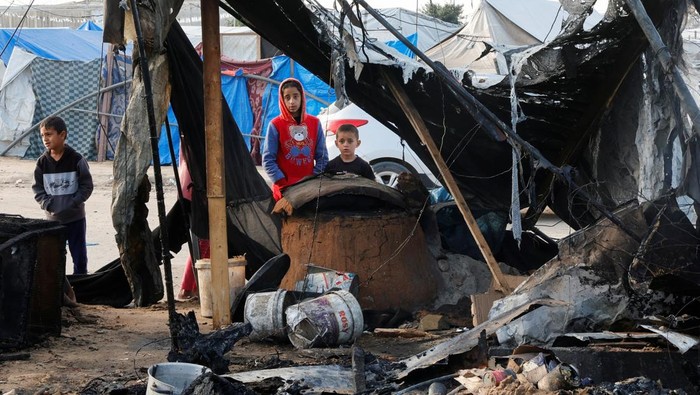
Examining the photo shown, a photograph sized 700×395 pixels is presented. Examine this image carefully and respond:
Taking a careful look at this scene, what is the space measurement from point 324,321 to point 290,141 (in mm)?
2155

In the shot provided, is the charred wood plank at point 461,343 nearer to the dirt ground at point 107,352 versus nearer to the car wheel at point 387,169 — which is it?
the dirt ground at point 107,352

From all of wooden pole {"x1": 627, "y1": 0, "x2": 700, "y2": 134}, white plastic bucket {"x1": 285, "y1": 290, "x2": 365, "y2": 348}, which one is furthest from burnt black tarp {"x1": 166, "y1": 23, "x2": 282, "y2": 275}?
wooden pole {"x1": 627, "y1": 0, "x2": 700, "y2": 134}

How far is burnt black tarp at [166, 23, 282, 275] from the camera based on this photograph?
8117 millimetres

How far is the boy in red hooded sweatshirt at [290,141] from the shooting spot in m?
8.23

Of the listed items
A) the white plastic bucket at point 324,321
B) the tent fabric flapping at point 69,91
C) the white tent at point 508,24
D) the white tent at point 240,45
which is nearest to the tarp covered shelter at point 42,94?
the tent fabric flapping at point 69,91

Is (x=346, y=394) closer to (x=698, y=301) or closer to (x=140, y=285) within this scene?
(x=698, y=301)

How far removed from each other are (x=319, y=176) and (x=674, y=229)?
3.23 meters

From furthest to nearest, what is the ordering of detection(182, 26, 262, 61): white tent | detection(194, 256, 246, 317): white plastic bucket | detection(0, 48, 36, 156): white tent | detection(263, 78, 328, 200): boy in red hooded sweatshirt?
detection(182, 26, 262, 61): white tent
detection(0, 48, 36, 156): white tent
detection(263, 78, 328, 200): boy in red hooded sweatshirt
detection(194, 256, 246, 317): white plastic bucket

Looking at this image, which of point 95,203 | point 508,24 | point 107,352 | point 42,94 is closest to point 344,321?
point 107,352

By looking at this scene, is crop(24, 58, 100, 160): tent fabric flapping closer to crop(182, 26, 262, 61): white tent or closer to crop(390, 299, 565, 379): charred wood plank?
crop(182, 26, 262, 61): white tent

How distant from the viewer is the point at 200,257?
863 centimetres

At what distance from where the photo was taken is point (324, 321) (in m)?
6.71

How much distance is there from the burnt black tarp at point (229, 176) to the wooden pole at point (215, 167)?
0.90 metres

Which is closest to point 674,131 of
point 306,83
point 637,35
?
point 637,35
